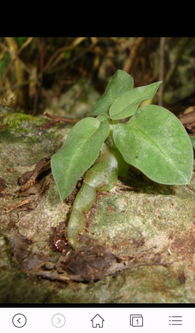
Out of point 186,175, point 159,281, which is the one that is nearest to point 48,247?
point 159,281

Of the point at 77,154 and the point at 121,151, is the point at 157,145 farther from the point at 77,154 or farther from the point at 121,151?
the point at 77,154

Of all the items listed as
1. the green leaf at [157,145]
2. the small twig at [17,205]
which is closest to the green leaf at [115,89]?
the green leaf at [157,145]

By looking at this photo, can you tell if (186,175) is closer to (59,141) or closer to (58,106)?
(59,141)

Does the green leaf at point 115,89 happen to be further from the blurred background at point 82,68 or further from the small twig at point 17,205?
the blurred background at point 82,68
